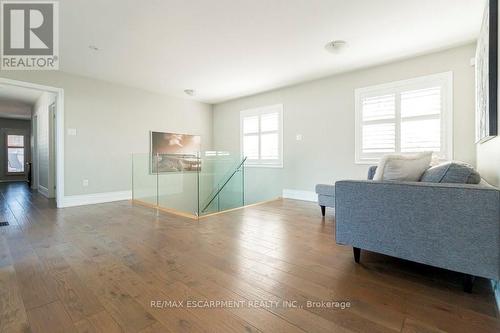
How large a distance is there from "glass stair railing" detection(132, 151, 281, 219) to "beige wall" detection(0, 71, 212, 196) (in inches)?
15.5

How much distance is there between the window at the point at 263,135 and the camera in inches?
211

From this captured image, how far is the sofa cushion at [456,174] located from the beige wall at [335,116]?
2.15m

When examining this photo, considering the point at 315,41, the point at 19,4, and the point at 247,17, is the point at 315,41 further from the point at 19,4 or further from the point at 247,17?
the point at 19,4

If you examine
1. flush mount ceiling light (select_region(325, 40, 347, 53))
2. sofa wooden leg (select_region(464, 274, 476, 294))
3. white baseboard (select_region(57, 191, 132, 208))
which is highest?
flush mount ceiling light (select_region(325, 40, 347, 53))

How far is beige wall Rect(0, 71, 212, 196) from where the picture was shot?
430cm

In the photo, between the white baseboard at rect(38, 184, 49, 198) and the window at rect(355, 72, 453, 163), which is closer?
the window at rect(355, 72, 453, 163)

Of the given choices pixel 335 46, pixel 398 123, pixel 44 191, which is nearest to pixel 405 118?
pixel 398 123

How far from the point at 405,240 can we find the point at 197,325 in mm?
1448

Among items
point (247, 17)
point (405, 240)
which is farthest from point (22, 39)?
point (405, 240)

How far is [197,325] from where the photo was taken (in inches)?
48.2

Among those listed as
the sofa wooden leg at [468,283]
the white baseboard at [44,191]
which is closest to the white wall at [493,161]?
the sofa wooden leg at [468,283]

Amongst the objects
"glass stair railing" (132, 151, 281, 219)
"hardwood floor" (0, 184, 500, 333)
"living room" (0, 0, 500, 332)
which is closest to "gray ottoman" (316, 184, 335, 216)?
"living room" (0, 0, 500, 332)

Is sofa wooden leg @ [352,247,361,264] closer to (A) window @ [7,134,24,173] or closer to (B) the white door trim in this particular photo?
(B) the white door trim

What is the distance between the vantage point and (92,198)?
15.0 feet
